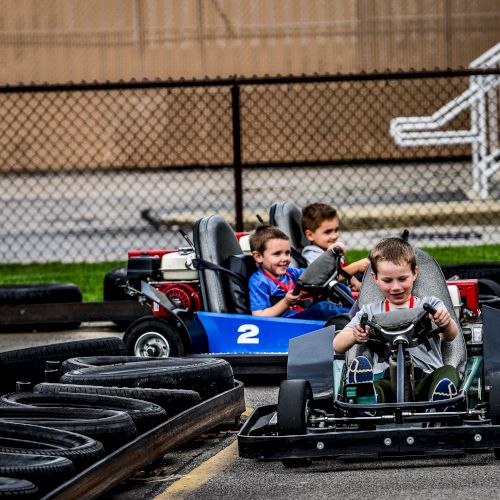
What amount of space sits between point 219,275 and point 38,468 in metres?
3.75

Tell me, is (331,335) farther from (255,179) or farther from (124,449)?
(255,179)

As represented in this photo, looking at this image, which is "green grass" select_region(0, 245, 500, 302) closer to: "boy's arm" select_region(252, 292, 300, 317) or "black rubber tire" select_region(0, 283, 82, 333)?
"black rubber tire" select_region(0, 283, 82, 333)

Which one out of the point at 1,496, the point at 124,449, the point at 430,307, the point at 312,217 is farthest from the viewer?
the point at 312,217

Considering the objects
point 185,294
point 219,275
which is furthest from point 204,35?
point 219,275

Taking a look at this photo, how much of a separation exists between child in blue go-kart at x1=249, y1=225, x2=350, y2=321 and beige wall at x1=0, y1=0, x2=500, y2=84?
22116mm

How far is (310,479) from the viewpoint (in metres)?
5.45

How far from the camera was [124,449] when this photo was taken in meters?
5.21

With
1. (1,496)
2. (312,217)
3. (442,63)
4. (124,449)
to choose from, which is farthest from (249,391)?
(442,63)

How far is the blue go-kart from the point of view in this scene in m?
7.97

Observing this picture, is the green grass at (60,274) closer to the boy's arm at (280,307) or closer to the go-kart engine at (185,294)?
the go-kart engine at (185,294)

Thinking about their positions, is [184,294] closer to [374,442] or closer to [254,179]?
[374,442]

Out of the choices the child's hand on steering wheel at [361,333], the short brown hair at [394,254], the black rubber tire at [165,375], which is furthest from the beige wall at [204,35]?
the child's hand on steering wheel at [361,333]

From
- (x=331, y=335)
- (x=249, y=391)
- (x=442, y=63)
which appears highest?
(x=442, y=63)

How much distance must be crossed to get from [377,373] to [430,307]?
43 centimetres
